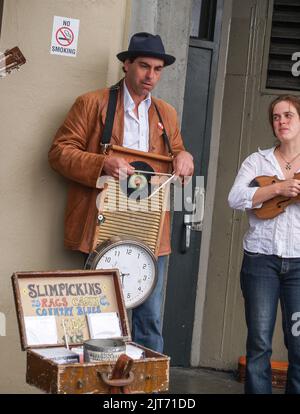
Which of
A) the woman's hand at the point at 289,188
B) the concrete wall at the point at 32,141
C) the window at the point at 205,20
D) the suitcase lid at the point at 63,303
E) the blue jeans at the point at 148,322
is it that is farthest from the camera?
the window at the point at 205,20

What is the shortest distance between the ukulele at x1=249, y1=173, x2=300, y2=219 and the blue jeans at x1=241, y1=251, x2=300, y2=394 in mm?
228

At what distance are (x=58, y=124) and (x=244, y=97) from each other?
1.79m

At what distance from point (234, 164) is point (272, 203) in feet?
5.86

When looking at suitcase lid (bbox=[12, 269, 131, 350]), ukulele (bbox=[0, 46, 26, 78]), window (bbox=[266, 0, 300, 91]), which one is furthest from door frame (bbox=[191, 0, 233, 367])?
suitcase lid (bbox=[12, 269, 131, 350])

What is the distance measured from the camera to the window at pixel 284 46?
7.29 m

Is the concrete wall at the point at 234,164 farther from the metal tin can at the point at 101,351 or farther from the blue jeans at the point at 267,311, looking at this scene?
the metal tin can at the point at 101,351

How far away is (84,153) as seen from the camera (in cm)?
566

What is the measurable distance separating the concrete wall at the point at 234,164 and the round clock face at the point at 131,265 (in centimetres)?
176

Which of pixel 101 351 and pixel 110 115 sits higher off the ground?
pixel 110 115

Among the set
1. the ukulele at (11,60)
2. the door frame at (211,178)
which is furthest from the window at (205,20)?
the ukulele at (11,60)

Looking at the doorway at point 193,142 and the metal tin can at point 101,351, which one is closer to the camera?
the metal tin can at point 101,351

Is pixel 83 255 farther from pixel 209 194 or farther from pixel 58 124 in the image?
pixel 209 194

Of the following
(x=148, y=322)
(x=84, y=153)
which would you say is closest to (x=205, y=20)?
(x=84, y=153)

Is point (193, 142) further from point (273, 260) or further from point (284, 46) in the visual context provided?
point (273, 260)
